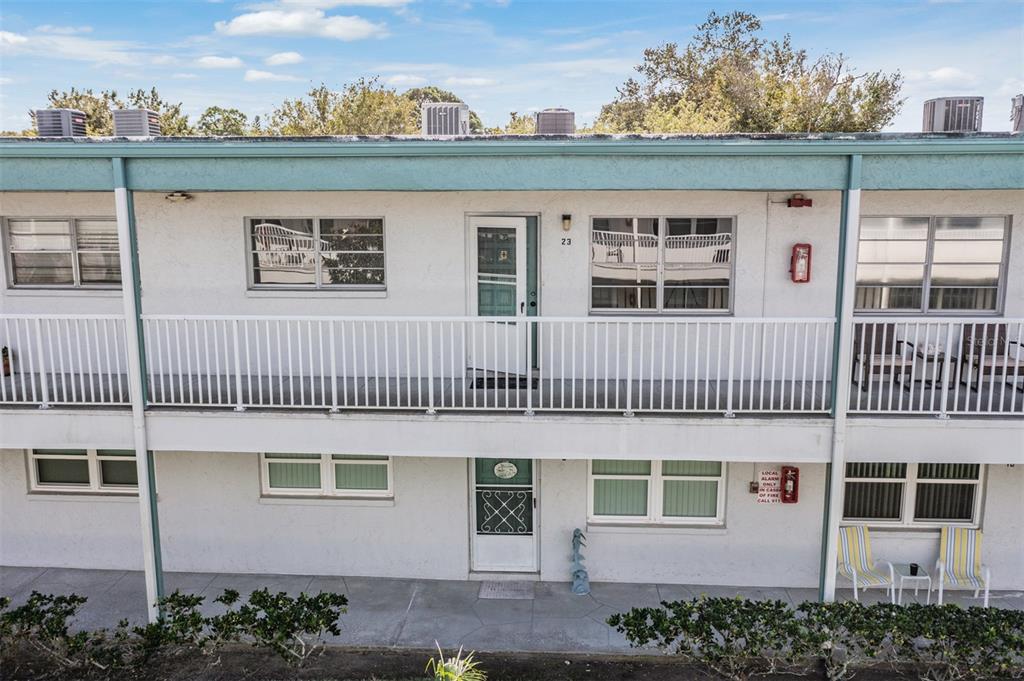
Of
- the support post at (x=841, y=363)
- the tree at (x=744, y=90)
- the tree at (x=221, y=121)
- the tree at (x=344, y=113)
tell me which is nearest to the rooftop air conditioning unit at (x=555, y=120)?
the support post at (x=841, y=363)

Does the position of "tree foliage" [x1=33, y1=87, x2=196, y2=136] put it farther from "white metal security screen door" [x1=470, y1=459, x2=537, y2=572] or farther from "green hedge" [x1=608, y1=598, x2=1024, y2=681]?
"green hedge" [x1=608, y1=598, x2=1024, y2=681]

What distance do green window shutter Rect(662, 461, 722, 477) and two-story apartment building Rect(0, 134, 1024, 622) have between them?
0.04 meters

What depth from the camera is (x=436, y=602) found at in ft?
29.6

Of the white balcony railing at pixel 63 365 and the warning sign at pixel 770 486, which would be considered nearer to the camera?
the white balcony railing at pixel 63 365

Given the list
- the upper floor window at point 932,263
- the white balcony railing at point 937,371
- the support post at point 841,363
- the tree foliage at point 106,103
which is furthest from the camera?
the tree foliage at point 106,103

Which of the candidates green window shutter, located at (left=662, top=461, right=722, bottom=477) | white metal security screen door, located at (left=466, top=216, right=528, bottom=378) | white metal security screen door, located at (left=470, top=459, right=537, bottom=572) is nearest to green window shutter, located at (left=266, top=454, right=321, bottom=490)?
white metal security screen door, located at (left=470, top=459, right=537, bottom=572)

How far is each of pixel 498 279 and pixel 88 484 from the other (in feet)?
21.2

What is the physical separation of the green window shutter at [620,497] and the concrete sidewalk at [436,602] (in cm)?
98

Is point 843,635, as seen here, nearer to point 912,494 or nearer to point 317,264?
point 912,494

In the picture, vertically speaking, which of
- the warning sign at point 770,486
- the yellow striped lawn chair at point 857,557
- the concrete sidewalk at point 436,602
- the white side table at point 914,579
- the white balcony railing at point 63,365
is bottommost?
the concrete sidewalk at point 436,602

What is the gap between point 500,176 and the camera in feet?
24.3

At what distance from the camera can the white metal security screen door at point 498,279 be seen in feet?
30.1

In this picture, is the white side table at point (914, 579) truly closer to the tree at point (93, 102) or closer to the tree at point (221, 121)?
the tree at point (93, 102)

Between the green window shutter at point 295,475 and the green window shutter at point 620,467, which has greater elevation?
the green window shutter at point 620,467
